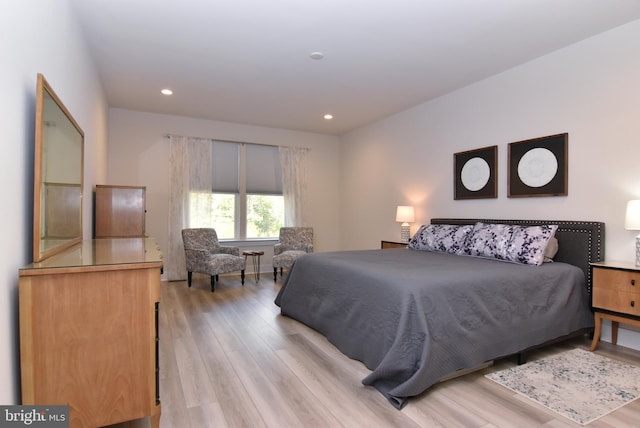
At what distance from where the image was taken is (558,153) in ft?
11.2

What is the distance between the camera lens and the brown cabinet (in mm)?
3752

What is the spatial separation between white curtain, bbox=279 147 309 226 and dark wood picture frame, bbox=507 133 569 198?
12.1ft

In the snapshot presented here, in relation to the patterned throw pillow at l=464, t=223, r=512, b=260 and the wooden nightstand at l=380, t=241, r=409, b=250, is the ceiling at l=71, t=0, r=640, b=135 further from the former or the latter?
the wooden nightstand at l=380, t=241, r=409, b=250

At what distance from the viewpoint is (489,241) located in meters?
3.40

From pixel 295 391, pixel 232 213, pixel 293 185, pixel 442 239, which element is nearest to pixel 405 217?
pixel 442 239

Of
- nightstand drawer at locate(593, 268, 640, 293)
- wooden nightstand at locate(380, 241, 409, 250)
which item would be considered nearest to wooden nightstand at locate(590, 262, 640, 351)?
nightstand drawer at locate(593, 268, 640, 293)

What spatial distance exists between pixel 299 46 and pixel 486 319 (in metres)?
2.82

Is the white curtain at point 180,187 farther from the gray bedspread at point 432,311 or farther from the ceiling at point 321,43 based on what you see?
the gray bedspread at point 432,311

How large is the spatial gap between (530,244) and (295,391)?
237 cm

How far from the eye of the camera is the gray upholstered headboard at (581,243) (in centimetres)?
305

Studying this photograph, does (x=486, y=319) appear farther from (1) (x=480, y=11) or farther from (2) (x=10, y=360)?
(2) (x=10, y=360)

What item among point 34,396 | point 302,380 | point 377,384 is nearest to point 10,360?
point 34,396

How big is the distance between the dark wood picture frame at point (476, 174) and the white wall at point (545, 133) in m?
0.07

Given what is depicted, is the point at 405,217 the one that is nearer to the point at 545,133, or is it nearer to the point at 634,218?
the point at 545,133
